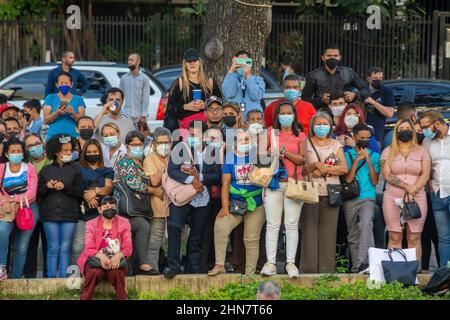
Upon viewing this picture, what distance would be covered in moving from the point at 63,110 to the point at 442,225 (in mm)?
4955

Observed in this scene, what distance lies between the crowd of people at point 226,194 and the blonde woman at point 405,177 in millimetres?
14

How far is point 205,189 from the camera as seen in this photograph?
41.5ft

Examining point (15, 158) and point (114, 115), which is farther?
point (114, 115)

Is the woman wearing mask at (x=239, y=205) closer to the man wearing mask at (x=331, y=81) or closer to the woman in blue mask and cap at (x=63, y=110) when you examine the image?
the man wearing mask at (x=331, y=81)

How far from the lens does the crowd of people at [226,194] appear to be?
41.0ft

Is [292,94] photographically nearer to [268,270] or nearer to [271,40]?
[268,270]

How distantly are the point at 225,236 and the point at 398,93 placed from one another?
346 inches

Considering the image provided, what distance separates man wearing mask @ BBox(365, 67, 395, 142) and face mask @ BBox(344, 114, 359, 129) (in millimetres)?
2153

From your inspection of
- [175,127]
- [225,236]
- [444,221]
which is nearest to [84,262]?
[225,236]

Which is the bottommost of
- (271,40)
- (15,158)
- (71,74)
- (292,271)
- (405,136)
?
(292,271)

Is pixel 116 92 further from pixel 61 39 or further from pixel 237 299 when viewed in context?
pixel 61 39

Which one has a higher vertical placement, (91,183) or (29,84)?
(29,84)

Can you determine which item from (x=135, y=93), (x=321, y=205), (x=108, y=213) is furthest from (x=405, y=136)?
(x=135, y=93)

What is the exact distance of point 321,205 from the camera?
12789 mm
